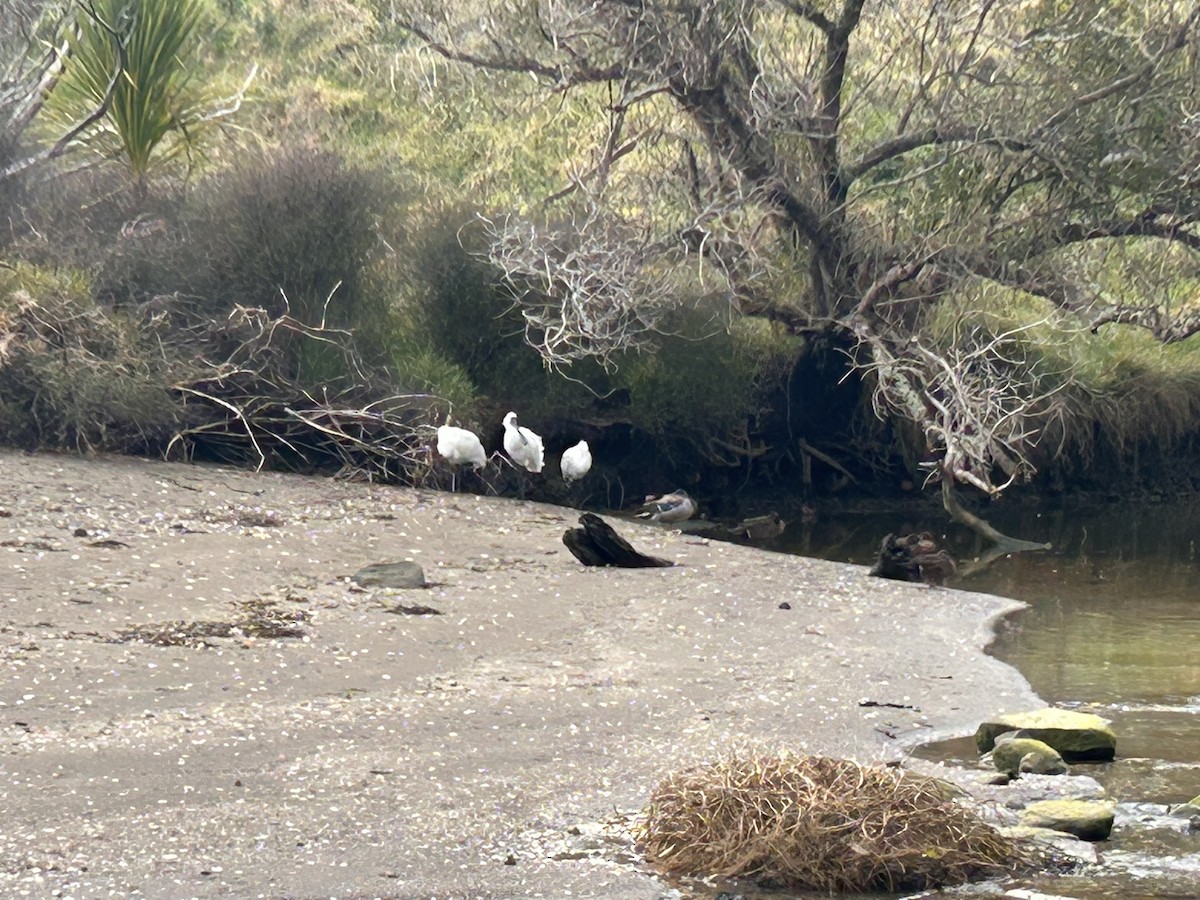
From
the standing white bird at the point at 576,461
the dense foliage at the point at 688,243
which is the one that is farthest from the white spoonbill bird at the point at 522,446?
the dense foliage at the point at 688,243

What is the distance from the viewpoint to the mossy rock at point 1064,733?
24.7ft

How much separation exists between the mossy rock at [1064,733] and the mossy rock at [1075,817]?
38.0 inches

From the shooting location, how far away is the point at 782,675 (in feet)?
29.8

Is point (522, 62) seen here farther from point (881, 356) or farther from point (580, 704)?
point (580, 704)

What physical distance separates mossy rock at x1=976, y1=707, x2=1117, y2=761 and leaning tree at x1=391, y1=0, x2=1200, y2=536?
23.9ft

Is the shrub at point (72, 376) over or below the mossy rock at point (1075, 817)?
over

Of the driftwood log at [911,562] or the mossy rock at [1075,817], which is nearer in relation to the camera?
the mossy rock at [1075,817]

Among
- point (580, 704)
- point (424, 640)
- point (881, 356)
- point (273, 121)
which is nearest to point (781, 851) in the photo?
point (580, 704)

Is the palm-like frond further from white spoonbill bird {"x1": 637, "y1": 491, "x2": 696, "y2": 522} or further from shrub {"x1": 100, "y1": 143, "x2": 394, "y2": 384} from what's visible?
white spoonbill bird {"x1": 637, "y1": 491, "x2": 696, "y2": 522}

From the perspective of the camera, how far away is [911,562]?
13.0 meters

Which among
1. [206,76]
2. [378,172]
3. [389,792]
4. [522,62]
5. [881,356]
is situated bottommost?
[389,792]

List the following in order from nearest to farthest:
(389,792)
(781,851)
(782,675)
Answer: (781,851), (389,792), (782,675)

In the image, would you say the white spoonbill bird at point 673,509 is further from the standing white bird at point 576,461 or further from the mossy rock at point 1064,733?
the mossy rock at point 1064,733

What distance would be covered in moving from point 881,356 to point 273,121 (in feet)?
52.2
